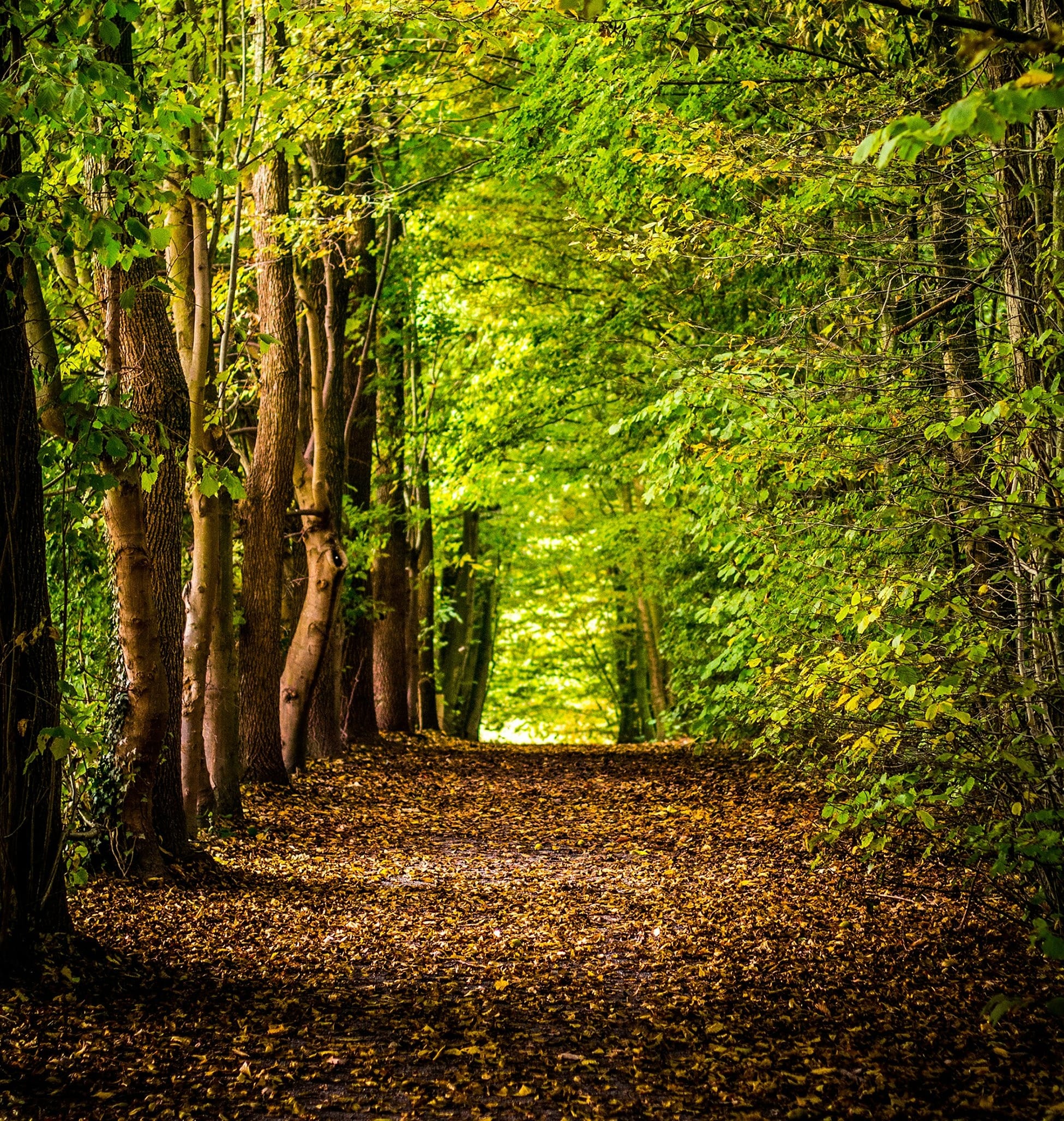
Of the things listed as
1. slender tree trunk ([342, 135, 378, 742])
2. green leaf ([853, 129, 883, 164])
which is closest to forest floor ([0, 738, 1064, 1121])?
green leaf ([853, 129, 883, 164])

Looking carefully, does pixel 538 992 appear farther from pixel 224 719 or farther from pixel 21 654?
pixel 224 719

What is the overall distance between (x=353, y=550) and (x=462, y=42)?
7516 millimetres

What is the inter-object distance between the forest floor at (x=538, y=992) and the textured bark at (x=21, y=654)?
0.40m

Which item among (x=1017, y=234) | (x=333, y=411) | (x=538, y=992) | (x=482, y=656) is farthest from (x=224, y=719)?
(x=482, y=656)

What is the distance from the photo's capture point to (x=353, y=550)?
14.0 metres

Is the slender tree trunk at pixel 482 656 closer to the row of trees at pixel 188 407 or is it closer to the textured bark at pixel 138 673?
the row of trees at pixel 188 407

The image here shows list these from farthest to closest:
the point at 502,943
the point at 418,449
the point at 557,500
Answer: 1. the point at 557,500
2. the point at 418,449
3. the point at 502,943

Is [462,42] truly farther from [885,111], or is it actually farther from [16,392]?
[16,392]

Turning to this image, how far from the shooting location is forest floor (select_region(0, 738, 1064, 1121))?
4031mm

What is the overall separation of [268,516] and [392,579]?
5707 mm

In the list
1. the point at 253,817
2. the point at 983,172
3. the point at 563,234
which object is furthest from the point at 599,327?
the point at 983,172

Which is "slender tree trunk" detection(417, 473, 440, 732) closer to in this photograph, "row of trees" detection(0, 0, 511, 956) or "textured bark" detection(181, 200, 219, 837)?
"row of trees" detection(0, 0, 511, 956)

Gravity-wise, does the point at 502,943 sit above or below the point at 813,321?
below

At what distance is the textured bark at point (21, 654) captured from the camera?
16.3 ft
